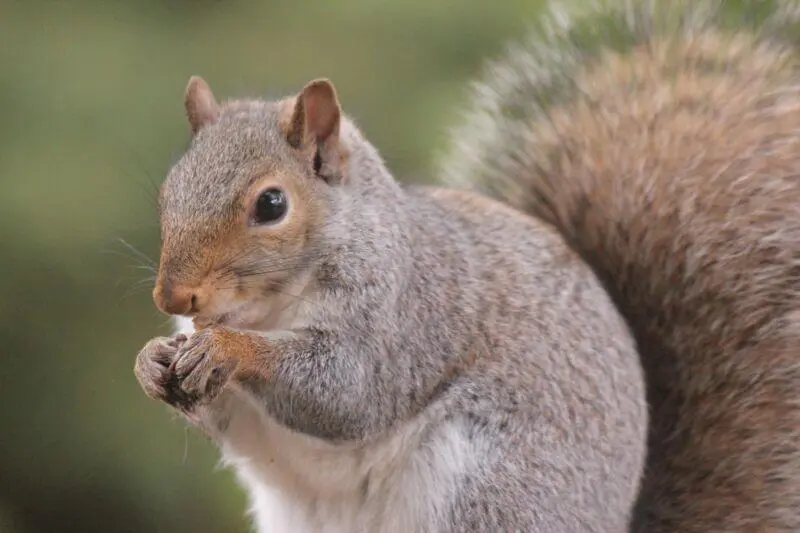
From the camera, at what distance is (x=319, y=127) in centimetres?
112

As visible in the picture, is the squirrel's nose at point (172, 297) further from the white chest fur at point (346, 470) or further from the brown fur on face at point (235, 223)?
the white chest fur at point (346, 470)

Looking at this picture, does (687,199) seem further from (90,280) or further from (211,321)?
(90,280)

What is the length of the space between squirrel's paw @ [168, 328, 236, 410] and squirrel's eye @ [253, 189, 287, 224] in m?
0.11

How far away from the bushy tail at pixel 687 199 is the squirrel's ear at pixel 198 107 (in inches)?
16.2

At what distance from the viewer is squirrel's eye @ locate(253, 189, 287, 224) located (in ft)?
3.46

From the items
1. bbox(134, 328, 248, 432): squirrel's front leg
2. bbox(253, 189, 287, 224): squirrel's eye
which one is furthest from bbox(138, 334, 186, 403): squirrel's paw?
bbox(253, 189, 287, 224): squirrel's eye

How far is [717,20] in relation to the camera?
1.45 meters

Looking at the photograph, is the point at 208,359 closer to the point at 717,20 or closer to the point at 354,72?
the point at 717,20

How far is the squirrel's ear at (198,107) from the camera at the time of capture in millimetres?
1170

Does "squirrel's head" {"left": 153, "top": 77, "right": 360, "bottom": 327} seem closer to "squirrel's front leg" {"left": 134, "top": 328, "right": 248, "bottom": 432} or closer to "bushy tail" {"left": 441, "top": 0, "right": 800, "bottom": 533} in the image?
"squirrel's front leg" {"left": 134, "top": 328, "right": 248, "bottom": 432}

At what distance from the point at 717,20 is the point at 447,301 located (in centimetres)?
53

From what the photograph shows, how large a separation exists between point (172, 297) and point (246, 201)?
0.38ft

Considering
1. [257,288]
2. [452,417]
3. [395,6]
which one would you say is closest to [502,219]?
[452,417]

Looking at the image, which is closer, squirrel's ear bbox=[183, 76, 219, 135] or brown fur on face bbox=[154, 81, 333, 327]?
brown fur on face bbox=[154, 81, 333, 327]
